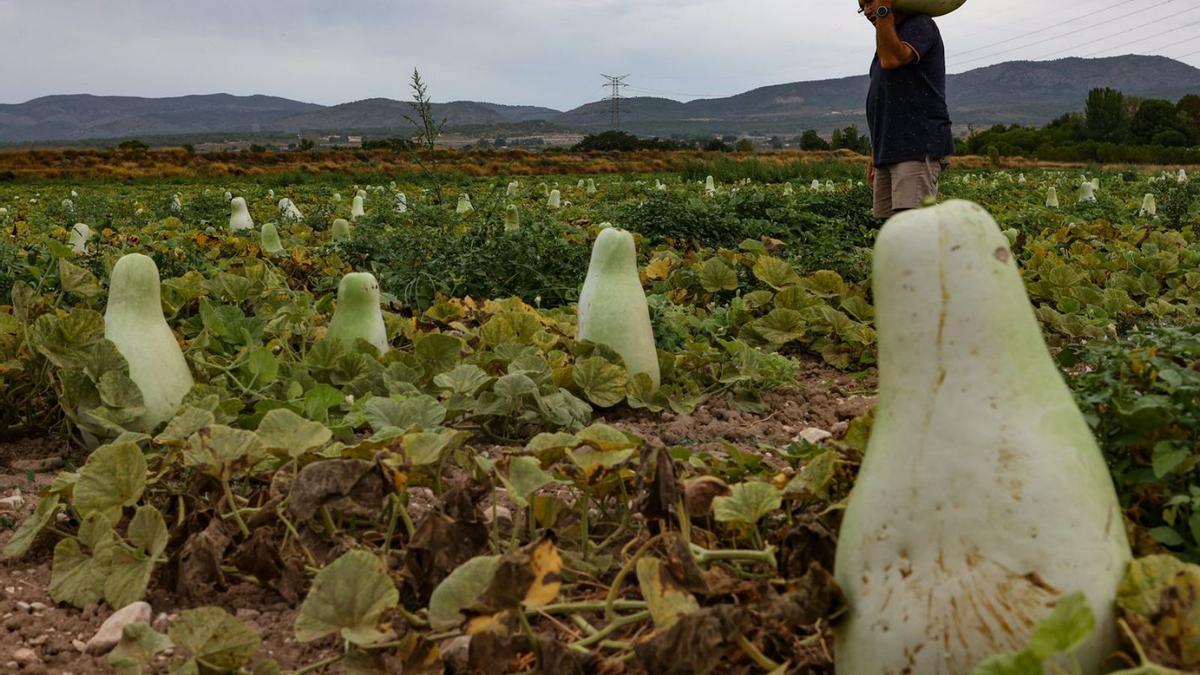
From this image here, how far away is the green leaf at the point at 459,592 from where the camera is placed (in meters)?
1.52

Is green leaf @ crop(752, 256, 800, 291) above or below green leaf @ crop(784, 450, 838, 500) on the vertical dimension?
below

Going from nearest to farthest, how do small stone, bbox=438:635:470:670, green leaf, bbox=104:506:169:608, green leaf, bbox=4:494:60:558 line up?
small stone, bbox=438:635:470:670
green leaf, bbox=104:506:169:608
green leaf, bbox=4:494:60:558

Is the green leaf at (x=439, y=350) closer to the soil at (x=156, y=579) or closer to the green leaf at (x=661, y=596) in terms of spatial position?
the soil at (x=156, y=579)

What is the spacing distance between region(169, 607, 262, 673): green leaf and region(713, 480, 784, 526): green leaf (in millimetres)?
784

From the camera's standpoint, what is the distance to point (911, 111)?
5.81 m

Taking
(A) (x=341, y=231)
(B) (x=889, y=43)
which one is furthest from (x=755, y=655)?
(A) (x=341, y=231)

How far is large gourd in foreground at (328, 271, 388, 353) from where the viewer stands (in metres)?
3.65

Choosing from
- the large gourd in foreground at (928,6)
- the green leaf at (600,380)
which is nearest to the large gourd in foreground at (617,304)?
the green leaf at (600,380)

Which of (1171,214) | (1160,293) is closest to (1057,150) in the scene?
(1171,214)

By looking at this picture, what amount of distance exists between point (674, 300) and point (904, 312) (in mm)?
4186

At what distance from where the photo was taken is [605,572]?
1881 millimetres

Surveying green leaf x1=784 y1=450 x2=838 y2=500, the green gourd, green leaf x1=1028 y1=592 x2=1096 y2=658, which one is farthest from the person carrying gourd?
green leaf x1=1028 y1=592 x2=1096 y2=658

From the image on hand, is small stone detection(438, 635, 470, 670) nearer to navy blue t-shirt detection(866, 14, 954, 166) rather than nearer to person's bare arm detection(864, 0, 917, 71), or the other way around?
person's bare arm detection(864, 0, 917, 71)

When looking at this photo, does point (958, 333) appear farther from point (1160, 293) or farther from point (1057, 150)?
point (1057, 150)
